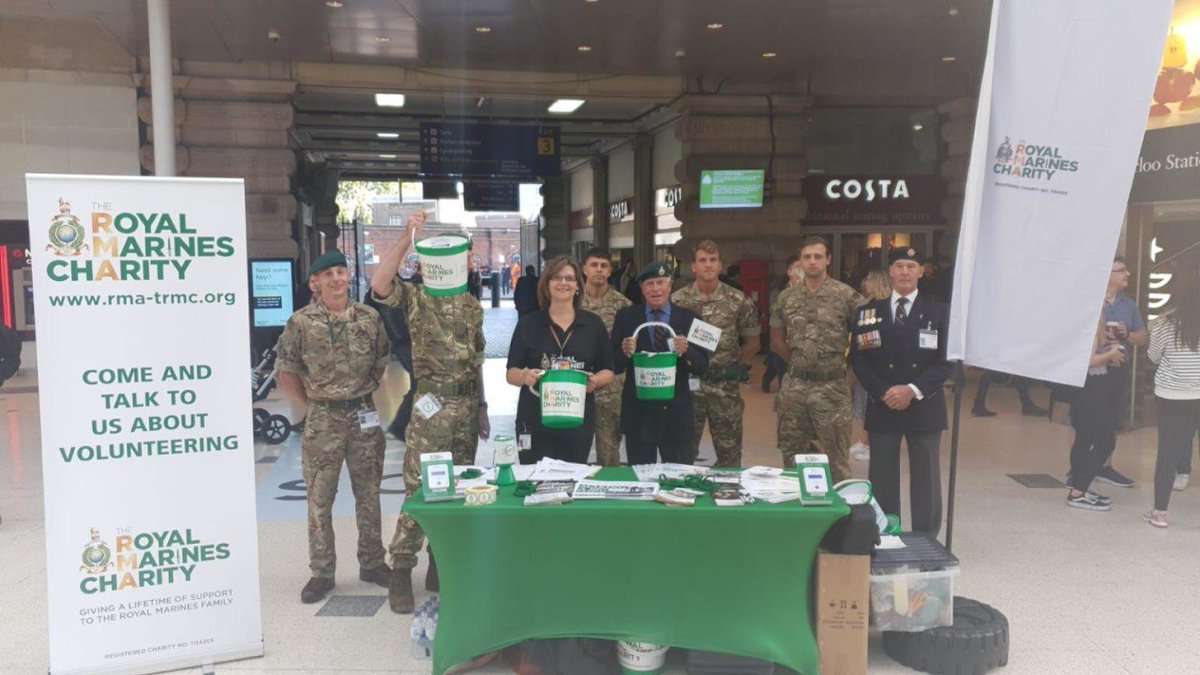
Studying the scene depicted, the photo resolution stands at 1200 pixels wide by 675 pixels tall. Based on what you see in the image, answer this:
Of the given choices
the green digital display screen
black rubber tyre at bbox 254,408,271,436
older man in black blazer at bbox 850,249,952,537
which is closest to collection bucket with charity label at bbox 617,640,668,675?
older man in black blazer at bbox 850,249,952,537

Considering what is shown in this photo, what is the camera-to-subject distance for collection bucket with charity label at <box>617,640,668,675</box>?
10.6 ft

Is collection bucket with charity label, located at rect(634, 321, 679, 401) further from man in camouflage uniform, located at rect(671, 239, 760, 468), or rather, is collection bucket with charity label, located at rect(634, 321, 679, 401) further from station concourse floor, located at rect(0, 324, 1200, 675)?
station concourse floor, located at rect(0, 324, 1200, 675)

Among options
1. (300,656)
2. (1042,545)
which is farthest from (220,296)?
(1042,545)

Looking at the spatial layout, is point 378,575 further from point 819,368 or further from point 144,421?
point 819,368

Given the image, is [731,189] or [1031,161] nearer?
[1031,161]

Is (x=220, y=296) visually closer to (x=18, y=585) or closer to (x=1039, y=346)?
(x=18, y=585)

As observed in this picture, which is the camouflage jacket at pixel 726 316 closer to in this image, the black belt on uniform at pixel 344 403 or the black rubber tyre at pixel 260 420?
the black belt on uniform at pixel 344 403

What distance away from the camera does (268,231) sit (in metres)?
11.7

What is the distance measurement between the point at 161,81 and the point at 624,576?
591cm

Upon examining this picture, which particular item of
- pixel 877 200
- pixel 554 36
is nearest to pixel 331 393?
pixel 554 36

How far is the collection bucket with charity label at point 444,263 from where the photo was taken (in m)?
3.89

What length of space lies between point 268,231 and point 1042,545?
1005 cm

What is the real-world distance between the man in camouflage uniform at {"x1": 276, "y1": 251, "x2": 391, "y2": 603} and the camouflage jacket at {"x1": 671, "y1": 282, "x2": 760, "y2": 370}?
70.7 inches

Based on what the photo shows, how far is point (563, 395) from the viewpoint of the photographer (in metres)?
3.75
